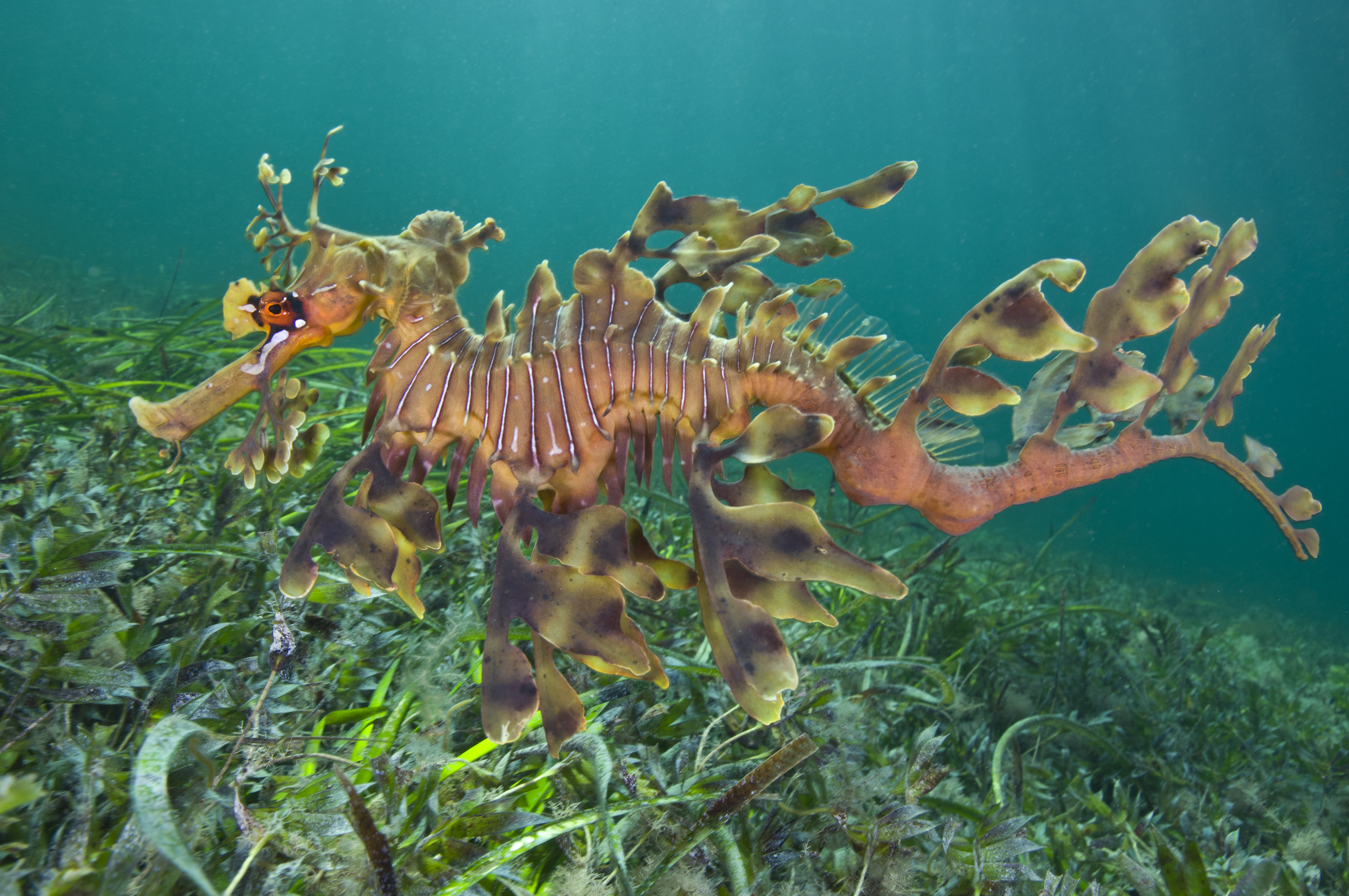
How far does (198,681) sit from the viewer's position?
1.41m

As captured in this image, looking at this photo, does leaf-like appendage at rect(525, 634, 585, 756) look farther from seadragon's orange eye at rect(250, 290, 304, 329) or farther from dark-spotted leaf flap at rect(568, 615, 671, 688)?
seadragon's orange eye at rect(250, 290, 304, 329)

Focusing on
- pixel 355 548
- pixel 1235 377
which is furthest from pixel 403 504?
pixel 1235 377

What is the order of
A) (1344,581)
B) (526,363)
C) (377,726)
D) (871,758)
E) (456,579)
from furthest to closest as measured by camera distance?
(1344,581) < (456,579) < (871,758) < (377,726) < (526,363)

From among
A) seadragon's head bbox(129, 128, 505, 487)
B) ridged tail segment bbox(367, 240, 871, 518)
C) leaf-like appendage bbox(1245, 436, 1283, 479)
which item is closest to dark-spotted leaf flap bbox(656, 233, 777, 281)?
ridged tail segment bbox(367, 240, 871, 518)

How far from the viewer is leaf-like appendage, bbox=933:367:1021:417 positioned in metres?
1.29

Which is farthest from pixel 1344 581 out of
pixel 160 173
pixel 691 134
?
pixel 160 173

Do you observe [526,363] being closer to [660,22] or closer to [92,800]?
[92,800]

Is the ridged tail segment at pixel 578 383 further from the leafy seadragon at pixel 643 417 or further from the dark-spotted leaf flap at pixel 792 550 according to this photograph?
the dark-spotted leaf flap at pixel 792 550

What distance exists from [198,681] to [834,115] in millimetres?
98064

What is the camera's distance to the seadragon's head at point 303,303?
1.32 m

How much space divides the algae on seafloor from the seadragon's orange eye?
2.09ft

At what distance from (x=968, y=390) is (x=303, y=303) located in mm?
1462

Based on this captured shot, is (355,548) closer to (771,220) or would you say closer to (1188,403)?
(771,220)

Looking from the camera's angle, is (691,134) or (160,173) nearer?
(160,173)
